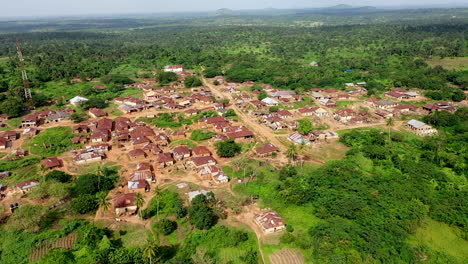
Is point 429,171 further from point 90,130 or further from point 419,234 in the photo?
point 90,130

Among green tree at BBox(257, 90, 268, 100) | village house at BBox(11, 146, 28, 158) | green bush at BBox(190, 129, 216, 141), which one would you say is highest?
green tree at BBox(257, 90, 268, 100)

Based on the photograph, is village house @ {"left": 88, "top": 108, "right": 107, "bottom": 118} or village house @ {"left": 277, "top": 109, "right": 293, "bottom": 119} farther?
Answer: village house @ {"left": 88, "top": 108, "right": 107, "bottom": 118}

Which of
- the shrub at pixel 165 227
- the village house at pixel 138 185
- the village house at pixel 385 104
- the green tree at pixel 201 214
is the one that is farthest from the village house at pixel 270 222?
the village house at pixel 385 104

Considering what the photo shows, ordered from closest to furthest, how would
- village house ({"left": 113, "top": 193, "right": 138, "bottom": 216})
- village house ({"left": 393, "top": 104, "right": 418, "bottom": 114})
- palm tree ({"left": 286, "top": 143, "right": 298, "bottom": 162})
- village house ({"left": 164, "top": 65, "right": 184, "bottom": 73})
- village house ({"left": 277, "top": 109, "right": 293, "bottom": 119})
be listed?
village house ({"left": 113, "top": 193, "right": 138, "bottom": 216})
palm tree ({"left": 286, "top": 143, "right": 298, "bottom": 162})
village house ({"left": 277, "top": 109, "right": 293, "bottom": 119})
village house ({"left": 393, "top": 104, "right": 418, "bottom": 114})
village house ({"left": 164, "top": 65, "right": 184, "bottom": 73})

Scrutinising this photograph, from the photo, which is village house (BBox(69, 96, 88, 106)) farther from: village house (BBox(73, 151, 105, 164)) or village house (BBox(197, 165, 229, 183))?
village house (BBox(197, 165, 229, 183))

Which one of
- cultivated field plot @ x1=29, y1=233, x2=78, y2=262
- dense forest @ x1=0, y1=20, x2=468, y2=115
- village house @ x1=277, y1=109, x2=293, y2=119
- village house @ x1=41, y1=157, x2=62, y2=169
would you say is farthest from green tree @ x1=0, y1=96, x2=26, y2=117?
village house @ x1=277, y1=109, x2=293, y2=119

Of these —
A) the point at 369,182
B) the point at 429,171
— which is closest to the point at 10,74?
the point at 369,182
